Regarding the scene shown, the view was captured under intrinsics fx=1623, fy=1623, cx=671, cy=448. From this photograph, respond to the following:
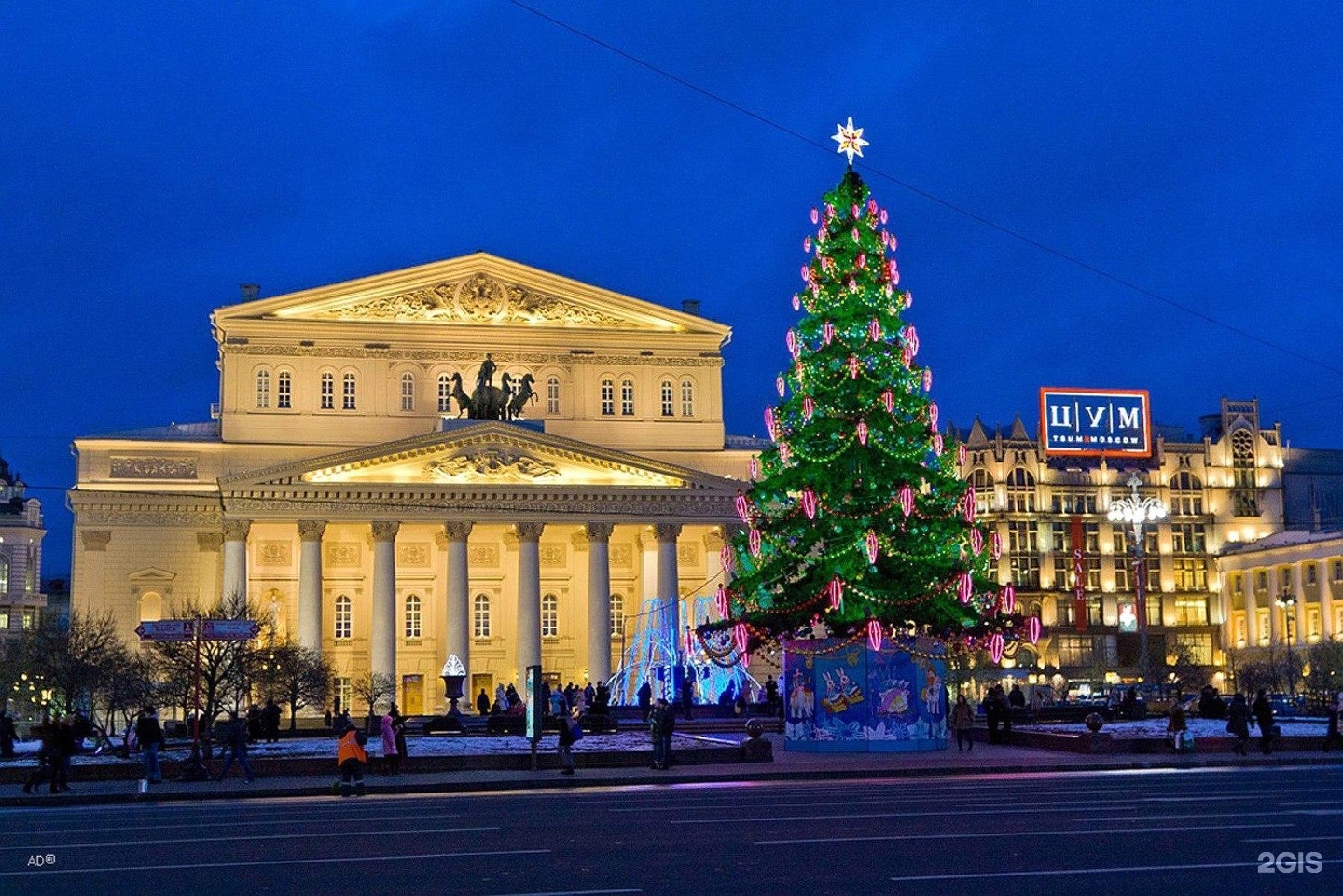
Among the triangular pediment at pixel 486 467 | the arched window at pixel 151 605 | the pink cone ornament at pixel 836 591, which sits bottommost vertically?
the pink cone ornament at pixel 836 591

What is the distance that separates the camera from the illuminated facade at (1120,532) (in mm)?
103875

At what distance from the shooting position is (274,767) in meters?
34.7

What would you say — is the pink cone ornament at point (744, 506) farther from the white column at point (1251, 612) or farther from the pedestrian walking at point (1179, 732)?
the white column at point (1251, 612)

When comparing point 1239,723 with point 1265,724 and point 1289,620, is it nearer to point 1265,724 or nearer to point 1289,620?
point 1265,724

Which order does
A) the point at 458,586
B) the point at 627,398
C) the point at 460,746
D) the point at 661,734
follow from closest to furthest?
1. the point at 661,734
2. the point at 460,746
3. the point at 458,586
4. the point at 627,398

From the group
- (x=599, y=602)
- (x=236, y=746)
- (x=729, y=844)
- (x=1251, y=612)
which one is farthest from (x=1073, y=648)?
(x=729, y=844)

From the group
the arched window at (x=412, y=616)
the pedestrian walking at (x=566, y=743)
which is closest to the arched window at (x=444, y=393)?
the arched window at (x=412, y=616)

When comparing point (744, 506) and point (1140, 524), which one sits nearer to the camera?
point (744, 506)

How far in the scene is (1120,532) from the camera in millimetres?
106375

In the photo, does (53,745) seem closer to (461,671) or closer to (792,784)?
(792,784)

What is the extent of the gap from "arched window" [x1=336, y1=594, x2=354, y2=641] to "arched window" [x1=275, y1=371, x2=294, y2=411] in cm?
924

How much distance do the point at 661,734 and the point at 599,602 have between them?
3735cm

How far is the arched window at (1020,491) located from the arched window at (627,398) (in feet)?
122

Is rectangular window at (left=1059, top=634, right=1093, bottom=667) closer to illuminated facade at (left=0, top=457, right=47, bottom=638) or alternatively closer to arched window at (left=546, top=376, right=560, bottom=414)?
arched window at (left=546, top=376, right=560, bottom=414)
